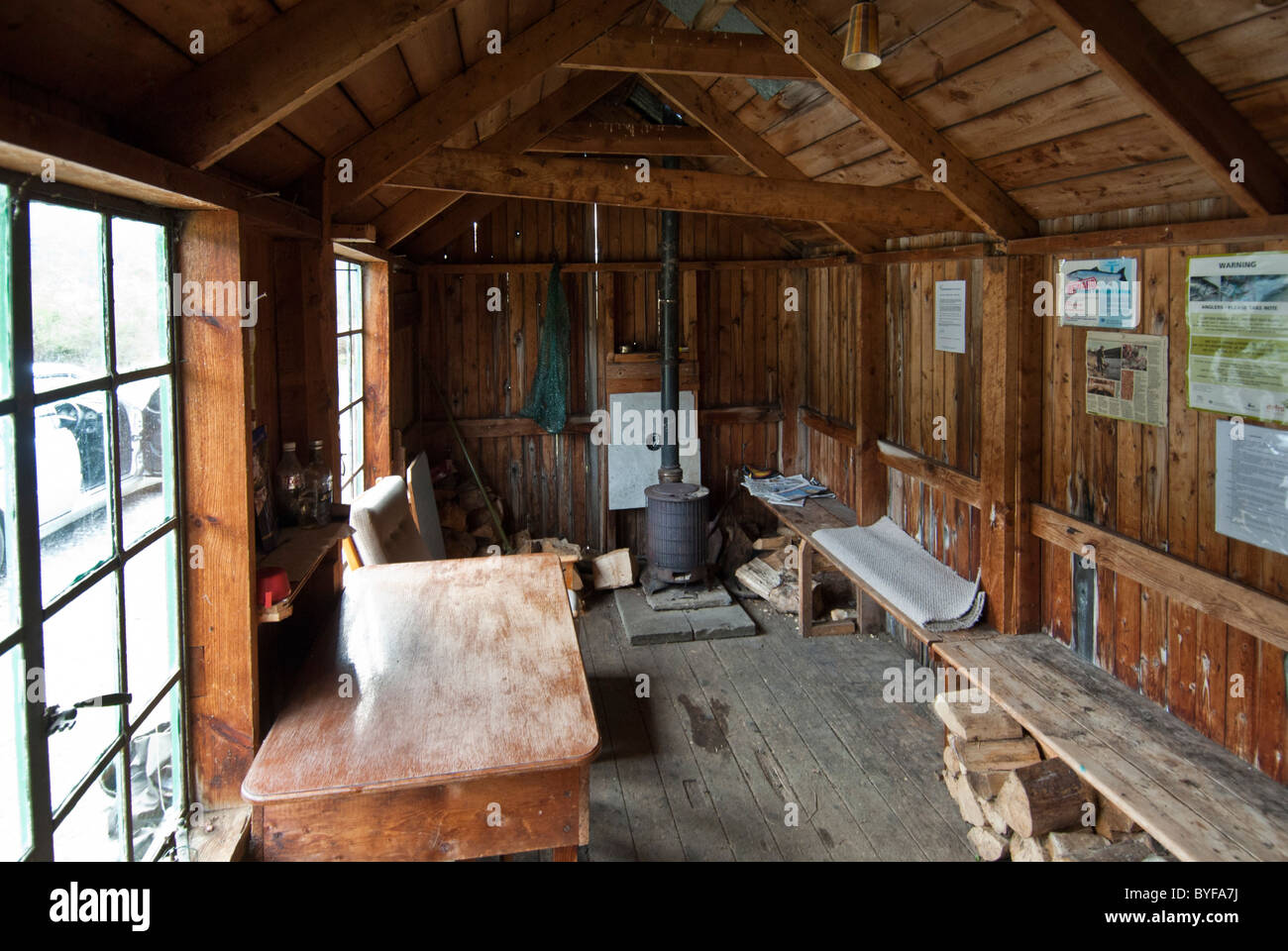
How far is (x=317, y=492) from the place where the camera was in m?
2.88

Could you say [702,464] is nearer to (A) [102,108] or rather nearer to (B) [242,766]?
(B) [242,766]

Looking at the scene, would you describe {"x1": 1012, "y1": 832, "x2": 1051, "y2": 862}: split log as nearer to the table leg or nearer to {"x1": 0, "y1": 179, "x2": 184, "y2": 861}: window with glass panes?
the table leg

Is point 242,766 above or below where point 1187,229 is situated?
below

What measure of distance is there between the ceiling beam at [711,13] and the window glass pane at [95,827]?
10.6ft

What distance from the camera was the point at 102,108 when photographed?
1.61 m

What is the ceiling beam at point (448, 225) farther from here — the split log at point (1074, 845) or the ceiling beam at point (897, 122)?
the split log at point (1074, 845)

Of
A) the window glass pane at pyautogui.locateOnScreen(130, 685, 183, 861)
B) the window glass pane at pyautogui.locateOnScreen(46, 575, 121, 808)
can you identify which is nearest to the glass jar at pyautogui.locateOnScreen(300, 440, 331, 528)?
the window glass pane at pyautogui.locateOnScreen(130, 685, 183, 861)

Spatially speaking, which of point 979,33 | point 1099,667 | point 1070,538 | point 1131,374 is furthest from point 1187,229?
point 1099,667

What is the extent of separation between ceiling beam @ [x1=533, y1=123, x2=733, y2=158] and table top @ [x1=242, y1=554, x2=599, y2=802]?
2.64 meters

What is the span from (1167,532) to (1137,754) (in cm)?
78

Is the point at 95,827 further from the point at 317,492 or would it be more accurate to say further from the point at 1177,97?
the point at 1177,97

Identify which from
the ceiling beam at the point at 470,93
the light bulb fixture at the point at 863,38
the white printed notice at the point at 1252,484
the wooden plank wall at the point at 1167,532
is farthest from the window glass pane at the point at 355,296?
the white printed notice at the point at 1252,484

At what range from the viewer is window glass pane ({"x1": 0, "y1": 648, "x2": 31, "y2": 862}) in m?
1.40
